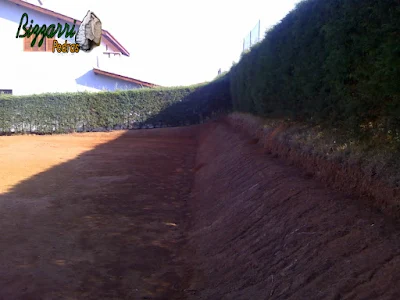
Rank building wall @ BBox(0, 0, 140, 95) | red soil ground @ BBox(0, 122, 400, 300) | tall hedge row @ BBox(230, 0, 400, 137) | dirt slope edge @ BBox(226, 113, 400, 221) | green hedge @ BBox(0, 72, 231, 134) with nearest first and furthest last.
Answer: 1. red soil ground @ BBox(0, 122, 400, 300)
2. dirt slope edge @ BBox(226, 113, 400, 221)
3. tall hedge row @ BBox(230, 0, 400, 137)
4. green hedge @ BBox(0, 72, 231, 134)
5. building wall @ BBox(0, 0, 140, 95)

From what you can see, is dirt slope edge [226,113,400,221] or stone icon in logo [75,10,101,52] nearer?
dirt slope edge [226,113,400,221]

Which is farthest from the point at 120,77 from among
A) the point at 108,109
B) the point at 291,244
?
the point at 291,244

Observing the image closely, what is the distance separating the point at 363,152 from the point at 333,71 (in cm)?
139

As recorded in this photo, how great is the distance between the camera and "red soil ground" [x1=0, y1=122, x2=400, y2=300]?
4008 mm

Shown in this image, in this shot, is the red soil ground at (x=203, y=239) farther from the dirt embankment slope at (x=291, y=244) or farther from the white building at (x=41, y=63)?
the white building at (x=41, y=63)

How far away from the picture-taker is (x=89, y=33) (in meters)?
36.7

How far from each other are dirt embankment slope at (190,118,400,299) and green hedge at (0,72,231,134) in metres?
25.1

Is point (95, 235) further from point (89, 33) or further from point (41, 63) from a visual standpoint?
point (89, 33)

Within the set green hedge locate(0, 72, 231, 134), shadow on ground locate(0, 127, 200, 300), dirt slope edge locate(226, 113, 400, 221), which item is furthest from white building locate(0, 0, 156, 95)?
dirt slope edge locate(226, 113, 400, 221)

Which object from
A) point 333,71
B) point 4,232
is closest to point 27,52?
point 4,232

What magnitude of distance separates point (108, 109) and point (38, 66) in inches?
276

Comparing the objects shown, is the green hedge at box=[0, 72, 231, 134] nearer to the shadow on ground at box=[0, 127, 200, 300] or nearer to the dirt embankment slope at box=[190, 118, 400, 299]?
the shadow on ground at box=[0, 127, 200, 300]

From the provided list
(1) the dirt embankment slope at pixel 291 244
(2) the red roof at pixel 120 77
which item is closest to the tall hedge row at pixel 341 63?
(1) the dirt embankment slope at pixel 291 244

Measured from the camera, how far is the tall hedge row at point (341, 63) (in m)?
4.73
